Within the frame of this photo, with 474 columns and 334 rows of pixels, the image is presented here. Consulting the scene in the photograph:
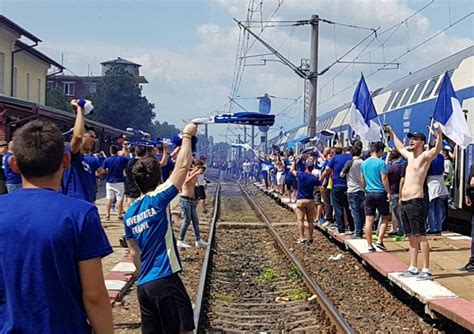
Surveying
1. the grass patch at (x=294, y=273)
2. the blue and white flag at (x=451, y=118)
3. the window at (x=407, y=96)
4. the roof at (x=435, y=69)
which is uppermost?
the roof at (x=435, y=69)

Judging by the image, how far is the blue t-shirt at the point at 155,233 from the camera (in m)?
4.97

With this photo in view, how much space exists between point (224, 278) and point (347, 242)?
113 inches

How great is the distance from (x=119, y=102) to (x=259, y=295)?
59885 millimetres

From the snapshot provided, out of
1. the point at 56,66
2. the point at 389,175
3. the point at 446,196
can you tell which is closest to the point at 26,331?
the point at 389,175

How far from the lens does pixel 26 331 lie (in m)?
3.03

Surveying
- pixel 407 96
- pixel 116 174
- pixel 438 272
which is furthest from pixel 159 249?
pixel 407 96

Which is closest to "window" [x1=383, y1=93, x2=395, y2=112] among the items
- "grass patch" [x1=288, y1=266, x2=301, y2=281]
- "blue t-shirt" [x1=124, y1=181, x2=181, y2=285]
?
"grass patch" [x1=288, y1=266, x2=301, y2=281]

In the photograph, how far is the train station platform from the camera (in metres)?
7.63

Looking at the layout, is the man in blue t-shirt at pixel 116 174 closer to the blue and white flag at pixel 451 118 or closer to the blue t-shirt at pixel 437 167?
the blue t-shirt at pixel 437 167

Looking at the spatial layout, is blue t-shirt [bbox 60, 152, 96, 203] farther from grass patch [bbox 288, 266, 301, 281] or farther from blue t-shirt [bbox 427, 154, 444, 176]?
blue t-shirt [bbox 427, 154, 444, 176]

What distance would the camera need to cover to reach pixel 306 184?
46.1 feet

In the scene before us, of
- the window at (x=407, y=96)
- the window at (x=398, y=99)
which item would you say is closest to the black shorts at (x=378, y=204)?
the window at (x=407, y=96)

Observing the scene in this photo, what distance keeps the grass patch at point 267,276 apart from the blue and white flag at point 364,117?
3679 mm

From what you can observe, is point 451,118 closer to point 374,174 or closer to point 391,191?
point 374,174
